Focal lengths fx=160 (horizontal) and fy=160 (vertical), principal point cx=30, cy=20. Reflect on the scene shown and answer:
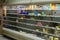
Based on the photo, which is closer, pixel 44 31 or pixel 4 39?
pixel 44 31

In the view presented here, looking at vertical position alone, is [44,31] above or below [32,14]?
below

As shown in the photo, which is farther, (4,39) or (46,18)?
(4,39)

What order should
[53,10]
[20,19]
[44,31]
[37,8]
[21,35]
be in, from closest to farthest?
[53,10] < [44,31] < [37,8] < [21,35] < [20,19]

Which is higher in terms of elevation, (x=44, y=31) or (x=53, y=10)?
Answer: (x=53, y=10)

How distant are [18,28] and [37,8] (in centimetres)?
191

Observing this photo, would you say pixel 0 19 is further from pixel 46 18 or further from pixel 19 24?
pixel 46 18

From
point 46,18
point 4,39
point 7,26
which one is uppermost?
point 46,18

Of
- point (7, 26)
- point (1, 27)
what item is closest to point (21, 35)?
point (7, 26)

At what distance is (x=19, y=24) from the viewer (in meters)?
8.32

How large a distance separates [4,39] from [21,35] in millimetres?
1721

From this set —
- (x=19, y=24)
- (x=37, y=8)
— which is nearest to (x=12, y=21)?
(x=19, y=24)

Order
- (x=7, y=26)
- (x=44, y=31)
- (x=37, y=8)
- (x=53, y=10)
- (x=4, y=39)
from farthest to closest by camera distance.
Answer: (x=7, y=26) → (x=4, y=39) → (x=37, y=8) → (x=44, y=31) → (x=53, y=10)

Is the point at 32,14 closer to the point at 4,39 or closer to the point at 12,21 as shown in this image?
the point at 12,21

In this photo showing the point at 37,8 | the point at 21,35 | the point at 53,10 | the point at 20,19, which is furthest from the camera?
the point at 20,19
